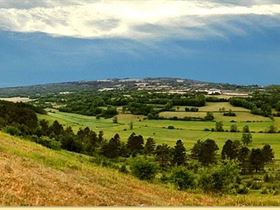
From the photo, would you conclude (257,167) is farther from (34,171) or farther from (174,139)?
(34,171)

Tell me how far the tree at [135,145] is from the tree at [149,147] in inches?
71.2

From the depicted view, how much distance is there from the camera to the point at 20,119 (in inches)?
6033

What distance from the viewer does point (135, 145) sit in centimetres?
18162

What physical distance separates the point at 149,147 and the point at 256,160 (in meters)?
35.2

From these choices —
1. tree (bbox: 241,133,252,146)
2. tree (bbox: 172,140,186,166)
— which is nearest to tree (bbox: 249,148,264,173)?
tree (bbox: 241,133,252,146)

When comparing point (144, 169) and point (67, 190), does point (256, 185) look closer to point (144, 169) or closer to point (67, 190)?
point (144, 169)

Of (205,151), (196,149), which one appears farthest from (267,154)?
(196,149)

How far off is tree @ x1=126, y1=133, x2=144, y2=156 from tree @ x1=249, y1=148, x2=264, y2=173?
117 feet

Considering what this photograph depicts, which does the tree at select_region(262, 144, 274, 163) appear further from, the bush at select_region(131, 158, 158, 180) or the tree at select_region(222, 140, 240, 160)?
the bush at select_region(131, 158, 158, 180)

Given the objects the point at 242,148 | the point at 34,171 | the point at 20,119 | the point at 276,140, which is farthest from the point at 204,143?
the point at 34,171

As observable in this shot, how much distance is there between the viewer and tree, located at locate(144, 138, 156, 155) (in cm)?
17961

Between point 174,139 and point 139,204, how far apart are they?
167 m

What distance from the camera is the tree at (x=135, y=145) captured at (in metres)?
179

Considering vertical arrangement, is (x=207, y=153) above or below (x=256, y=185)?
above
